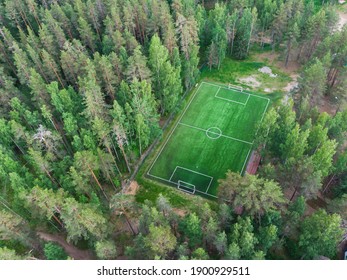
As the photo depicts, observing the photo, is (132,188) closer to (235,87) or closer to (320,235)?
(320,235)

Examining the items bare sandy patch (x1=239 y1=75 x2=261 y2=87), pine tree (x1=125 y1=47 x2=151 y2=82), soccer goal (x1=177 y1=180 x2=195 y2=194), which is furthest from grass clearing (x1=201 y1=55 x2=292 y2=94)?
soccer goal (x1=177 y1=180 x2=195 y2=194)

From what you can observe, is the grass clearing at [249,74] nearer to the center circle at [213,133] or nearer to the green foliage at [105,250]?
the center circle at [213,133]

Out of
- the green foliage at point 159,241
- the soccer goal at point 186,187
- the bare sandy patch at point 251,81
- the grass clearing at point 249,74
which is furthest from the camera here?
the bare sandy patch at point 251,81

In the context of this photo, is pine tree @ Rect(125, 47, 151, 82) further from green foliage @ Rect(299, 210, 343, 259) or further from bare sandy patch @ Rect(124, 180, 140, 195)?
green foliage @ Rect(299, 210, 343, 259)

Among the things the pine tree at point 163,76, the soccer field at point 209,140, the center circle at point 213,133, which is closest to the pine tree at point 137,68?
the pine tree at point 163,76

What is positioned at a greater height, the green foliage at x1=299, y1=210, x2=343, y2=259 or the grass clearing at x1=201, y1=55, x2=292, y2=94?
the green foliage at x1=299, y1=210, x2=343, y2=259

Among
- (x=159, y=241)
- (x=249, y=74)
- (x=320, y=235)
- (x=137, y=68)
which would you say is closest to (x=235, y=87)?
(x=249, y=74)

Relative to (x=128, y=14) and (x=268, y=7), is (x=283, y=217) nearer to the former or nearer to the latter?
(x=128, y=14)
